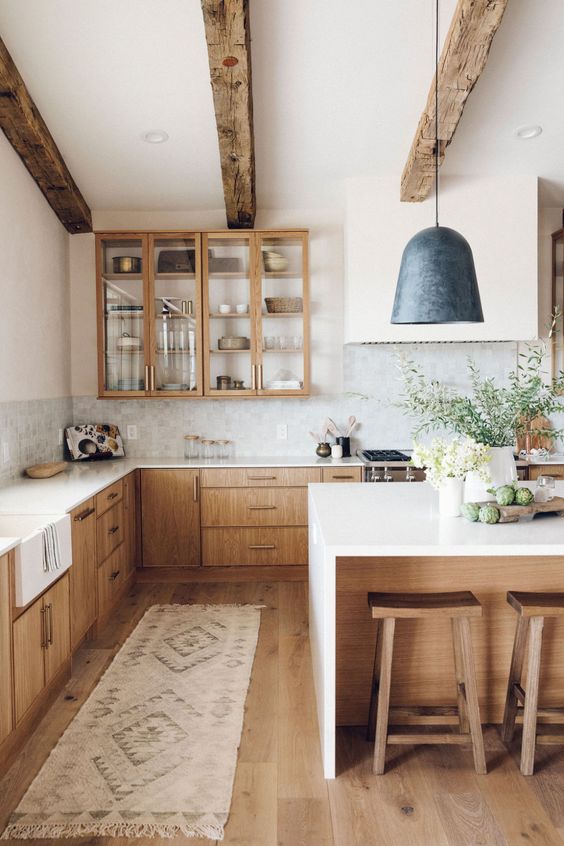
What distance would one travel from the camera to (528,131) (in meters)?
4.23

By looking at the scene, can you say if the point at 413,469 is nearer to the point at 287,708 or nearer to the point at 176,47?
the point at 287,708

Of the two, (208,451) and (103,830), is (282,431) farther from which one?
(103,830)

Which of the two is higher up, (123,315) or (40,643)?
(123,315)

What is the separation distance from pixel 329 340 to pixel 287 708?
2.92m

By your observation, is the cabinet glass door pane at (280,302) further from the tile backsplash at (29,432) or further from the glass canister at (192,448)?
the tile backsplash at (29,432)

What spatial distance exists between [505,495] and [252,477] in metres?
2.30

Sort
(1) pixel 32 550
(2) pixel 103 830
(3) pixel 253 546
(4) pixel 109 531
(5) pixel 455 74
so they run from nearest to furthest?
(2) pixel 103 830, (1) pixel 32 550, (5) pixel 455 74, (4) pixel 109 531, (3) pixel 253 546

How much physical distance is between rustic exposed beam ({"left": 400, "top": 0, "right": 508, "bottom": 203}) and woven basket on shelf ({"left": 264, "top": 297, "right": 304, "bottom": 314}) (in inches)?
42.6

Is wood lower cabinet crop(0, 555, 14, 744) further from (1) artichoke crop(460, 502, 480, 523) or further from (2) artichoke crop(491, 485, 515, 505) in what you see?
(2) artichoke crop(491, 485, 515, 505)

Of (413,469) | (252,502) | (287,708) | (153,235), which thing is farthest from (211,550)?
(153,235)

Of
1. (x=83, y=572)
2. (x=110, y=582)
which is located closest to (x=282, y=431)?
(x=110, y=582)

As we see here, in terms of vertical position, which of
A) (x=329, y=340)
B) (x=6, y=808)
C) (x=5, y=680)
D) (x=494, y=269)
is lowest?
(x=6, y=808)

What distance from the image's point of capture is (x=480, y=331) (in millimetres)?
4684

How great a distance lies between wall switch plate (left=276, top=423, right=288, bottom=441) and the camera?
17.2 feet
